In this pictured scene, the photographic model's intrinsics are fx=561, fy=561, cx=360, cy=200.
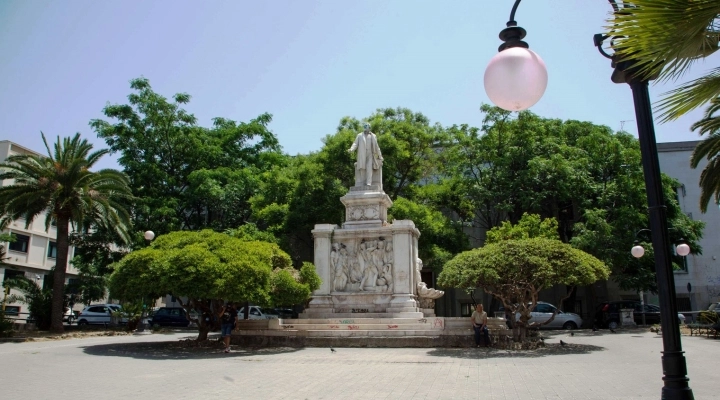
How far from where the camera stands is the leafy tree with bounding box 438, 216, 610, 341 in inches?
635

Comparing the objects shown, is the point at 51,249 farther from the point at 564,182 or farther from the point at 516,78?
the point at 516,78

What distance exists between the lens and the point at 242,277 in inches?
611

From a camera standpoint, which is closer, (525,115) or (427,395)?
(427,395)

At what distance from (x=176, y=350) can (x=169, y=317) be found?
1787cm

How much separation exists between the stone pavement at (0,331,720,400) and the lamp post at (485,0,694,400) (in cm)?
441

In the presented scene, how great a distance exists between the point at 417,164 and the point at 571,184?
8.49 metres

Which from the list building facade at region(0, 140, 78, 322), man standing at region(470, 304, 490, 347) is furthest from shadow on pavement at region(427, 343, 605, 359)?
building facade at region(0, 140, 78, 322)

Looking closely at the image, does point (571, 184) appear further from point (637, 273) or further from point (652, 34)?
point (652, 34)

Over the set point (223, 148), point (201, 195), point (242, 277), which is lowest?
point (242, 277)

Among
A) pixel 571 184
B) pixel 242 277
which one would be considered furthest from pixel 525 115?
pixel 242 277

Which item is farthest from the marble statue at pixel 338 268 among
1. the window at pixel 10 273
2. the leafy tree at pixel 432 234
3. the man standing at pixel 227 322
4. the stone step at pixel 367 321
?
the window at pixel 10 273

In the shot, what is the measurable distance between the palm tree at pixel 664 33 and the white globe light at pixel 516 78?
721mm

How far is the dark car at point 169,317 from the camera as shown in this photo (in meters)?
32.6

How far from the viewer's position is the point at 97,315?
32031mm
